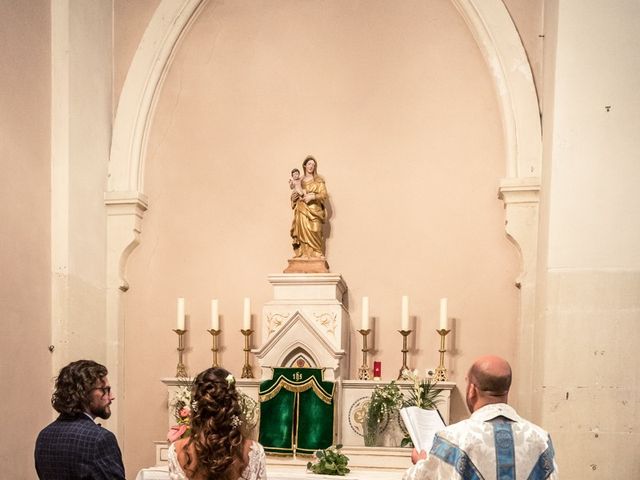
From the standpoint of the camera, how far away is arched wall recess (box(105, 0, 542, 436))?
239 inches

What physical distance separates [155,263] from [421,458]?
13.4 ft

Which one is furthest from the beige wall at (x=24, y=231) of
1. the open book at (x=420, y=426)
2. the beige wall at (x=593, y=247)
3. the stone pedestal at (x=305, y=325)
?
the beige wall at (x=593, y=247)

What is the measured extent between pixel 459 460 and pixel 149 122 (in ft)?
15.8

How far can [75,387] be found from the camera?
3.42 metres

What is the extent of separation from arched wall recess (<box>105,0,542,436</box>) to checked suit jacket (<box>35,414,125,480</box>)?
3451mm

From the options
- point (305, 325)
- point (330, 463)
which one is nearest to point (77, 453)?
point (330, 463)

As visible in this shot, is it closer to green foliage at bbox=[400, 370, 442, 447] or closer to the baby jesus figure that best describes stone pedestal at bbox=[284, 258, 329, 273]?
the baby jesus figure

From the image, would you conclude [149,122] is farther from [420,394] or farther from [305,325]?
[420,394]

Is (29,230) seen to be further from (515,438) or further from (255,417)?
(515,438)

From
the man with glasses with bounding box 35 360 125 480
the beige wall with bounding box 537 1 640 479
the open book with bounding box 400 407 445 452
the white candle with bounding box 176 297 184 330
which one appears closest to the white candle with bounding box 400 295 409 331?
the beige wall with bounding box 537 1 640 479

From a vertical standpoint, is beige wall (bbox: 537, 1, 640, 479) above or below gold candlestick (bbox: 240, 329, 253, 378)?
above

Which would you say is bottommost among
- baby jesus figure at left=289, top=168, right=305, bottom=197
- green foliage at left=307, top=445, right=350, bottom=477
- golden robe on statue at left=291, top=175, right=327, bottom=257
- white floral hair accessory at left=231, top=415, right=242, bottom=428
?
green foliage at left=307, top=445, right=350, bottom=477

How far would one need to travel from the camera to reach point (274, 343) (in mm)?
6000

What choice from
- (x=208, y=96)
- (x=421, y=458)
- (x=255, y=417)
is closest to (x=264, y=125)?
(x=208, y=96)
